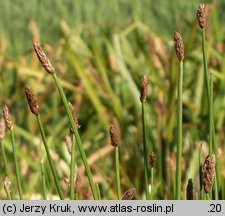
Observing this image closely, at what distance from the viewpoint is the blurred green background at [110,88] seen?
186 centimetres

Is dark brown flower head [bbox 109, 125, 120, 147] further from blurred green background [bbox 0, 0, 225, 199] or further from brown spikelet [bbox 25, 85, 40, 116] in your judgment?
blurred green background [bbox 0, 0, 225, 199]

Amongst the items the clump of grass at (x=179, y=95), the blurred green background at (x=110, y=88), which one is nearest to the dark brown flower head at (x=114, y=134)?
the clump of grass at (x=179, y=95)

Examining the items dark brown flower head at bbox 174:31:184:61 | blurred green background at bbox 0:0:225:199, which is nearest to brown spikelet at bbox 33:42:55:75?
dark brown flower head at bbox 174:31:184:61

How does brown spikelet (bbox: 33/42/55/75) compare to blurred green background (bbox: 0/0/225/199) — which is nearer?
brown spikelet (bbox: 33/42/55/75)

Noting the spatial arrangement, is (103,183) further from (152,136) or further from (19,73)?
(19,73)

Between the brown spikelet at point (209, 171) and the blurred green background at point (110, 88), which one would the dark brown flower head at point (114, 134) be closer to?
the brown spikelet at point (209, 171)

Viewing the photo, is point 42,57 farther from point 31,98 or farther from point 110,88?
point 110,88

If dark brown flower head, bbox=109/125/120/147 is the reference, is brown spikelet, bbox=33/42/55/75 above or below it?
above

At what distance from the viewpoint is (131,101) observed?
2348 millimetres

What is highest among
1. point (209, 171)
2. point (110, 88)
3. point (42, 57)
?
point (110, 88)

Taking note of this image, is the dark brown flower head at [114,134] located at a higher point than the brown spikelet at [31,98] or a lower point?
lower

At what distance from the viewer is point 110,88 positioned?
2.21 meters

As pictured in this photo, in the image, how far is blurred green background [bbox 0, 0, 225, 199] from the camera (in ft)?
6.09

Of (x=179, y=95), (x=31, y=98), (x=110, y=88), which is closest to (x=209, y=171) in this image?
(x=179, y=95)
